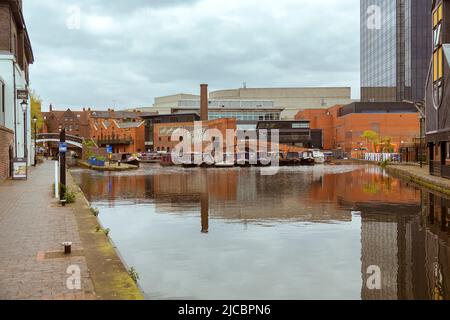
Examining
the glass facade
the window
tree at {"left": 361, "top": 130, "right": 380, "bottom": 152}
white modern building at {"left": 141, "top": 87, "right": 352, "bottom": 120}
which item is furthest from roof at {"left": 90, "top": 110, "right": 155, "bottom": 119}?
tree at {"left": 361, "top": 130, "right": 380, "bottom": 152}

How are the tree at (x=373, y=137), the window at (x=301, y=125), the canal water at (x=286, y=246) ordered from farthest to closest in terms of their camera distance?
the window at (x=301, y=125) < the tree at (x=373, y=137) < the canal water at (x=286, y=246)

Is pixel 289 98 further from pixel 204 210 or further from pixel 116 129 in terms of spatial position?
pixel 204 210

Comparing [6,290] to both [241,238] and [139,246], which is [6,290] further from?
[241,238]

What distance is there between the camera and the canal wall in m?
7.12

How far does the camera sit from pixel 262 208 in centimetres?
1966

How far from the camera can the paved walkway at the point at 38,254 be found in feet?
23.6

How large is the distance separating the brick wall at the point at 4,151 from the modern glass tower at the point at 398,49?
8677 cm

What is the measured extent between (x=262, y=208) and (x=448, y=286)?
37.9ft

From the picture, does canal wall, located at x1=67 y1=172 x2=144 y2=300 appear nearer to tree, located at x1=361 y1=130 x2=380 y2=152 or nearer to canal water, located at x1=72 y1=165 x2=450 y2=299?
canal water, located at x1=72 y1=165 x2=450 y2=299

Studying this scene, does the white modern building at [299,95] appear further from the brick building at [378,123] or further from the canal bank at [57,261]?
the canal bank at [57,261]

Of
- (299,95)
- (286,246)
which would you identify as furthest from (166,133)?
(286,246)

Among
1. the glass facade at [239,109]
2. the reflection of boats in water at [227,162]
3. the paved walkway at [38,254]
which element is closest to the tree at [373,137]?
the reflection of boats in water at [227,162]

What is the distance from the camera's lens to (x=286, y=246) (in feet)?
39.4

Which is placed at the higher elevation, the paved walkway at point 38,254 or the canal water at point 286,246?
the paved walkway at point 38,254
